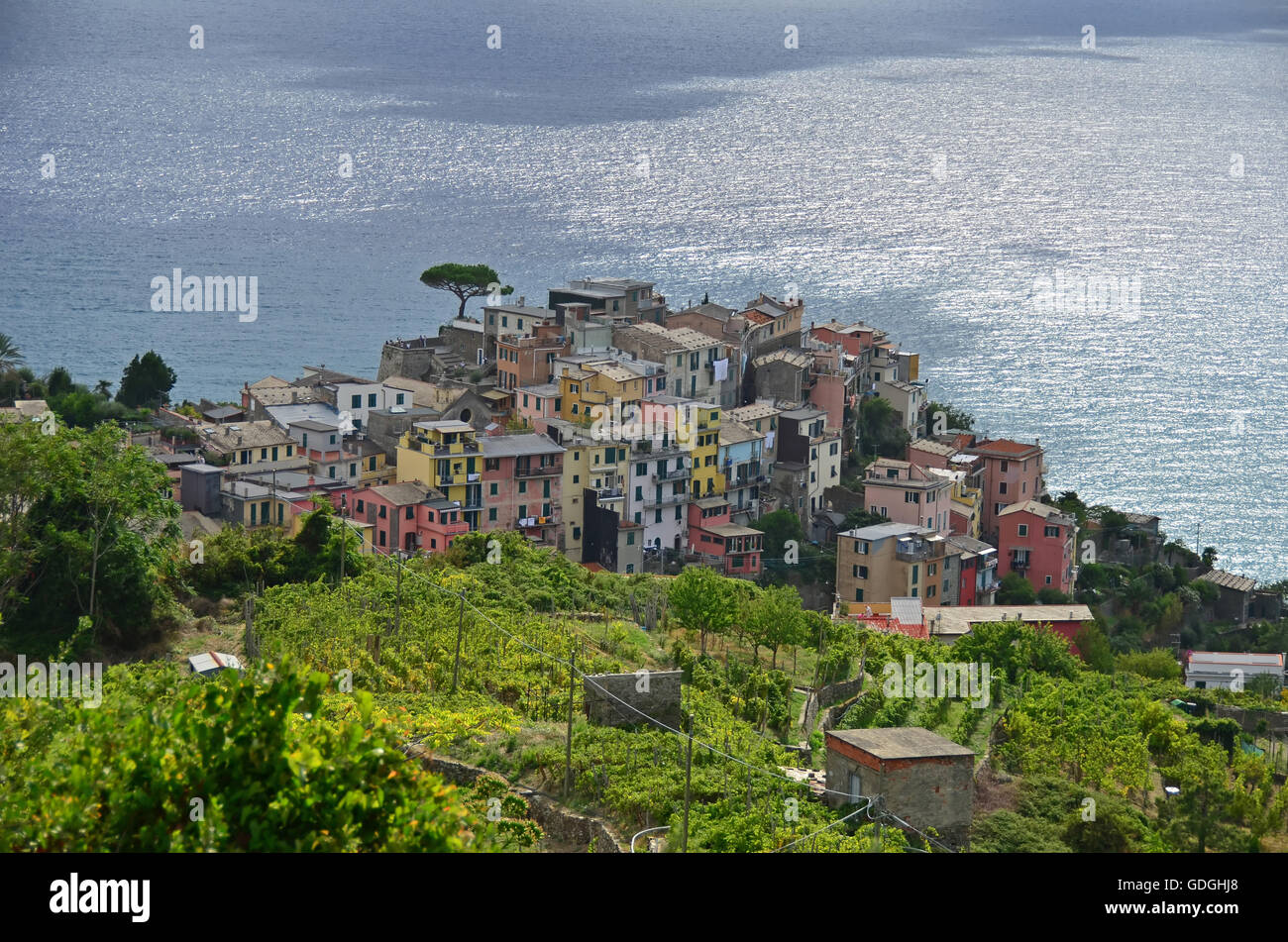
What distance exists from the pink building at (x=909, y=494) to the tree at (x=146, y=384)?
23.7m

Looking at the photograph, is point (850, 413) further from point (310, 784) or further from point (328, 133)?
point (328, 133)

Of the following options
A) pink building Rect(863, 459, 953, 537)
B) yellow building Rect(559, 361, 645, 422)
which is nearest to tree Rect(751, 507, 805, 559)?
pink building Rect(863, 459, 953, 537)

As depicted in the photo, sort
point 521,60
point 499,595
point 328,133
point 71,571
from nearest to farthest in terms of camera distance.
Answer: point 71,571
point 499,595
point 328,133
point 521,60

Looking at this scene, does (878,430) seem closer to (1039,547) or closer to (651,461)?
(1039,547)

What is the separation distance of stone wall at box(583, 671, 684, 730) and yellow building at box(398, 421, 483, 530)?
2347 centimetres

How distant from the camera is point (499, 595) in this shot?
27.2 meters

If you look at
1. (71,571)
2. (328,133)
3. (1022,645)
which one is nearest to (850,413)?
(1022,645)

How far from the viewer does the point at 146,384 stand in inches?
2325

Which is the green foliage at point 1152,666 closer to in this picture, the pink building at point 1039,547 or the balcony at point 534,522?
the pink building at point 1039,547

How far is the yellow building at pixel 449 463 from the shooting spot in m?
44.0

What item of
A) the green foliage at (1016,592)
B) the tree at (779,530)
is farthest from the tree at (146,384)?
the green foliage at (1016,592)
